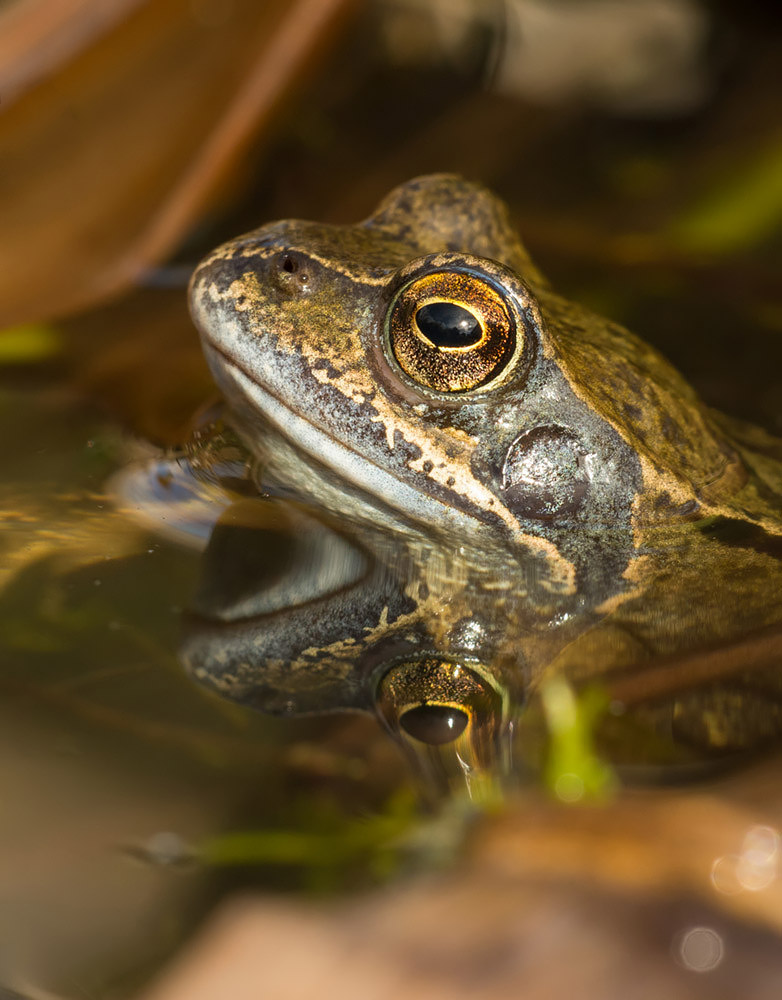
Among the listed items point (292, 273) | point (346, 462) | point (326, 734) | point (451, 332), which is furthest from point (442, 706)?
point (292, 273)

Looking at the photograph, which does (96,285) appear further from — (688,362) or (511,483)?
(688,362)

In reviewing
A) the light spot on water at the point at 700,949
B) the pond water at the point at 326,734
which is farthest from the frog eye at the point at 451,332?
the light spot on water at the point at 700,949

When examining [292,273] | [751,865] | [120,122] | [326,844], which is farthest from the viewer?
[120,122]

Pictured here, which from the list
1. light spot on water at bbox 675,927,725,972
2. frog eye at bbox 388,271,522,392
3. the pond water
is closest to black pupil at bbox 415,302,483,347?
frog eye at bbox 388,271,522,392

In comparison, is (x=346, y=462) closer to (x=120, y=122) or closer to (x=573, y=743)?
(x=573, y=743)

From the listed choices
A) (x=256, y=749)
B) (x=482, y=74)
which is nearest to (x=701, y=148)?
(x=482, y=74)

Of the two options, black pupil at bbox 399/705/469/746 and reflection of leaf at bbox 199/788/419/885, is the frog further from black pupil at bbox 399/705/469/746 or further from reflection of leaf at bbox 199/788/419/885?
reflection of leaf at bbox 199/788/419/885
